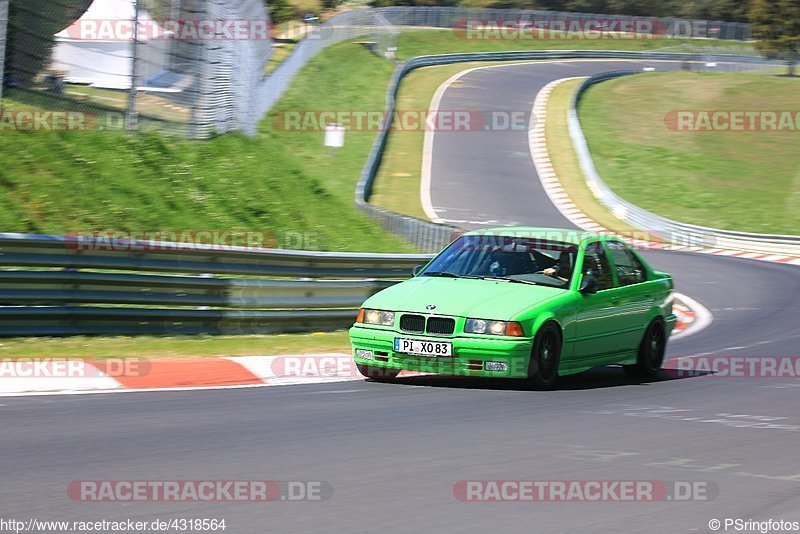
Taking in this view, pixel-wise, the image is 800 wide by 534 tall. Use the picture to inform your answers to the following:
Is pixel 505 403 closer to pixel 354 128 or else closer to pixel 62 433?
pixel 62 433

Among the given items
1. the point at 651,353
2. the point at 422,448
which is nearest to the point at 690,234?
the point at 651,353

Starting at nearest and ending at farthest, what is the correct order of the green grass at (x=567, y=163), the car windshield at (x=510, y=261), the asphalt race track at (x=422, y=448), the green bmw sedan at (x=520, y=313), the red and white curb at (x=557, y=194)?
the asphalt race track at (x=422, y=448), the green bmw sedan at (x=520, y=313), the car windshield at (x=510, y=261), the red and white curb at (x=557, y=194), the green grass at (x=567, y=163)

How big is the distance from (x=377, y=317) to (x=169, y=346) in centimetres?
249

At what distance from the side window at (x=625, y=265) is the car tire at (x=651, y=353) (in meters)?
0.49

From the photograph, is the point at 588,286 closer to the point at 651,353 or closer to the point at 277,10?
the point at 651,353

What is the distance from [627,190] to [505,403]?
31.7m

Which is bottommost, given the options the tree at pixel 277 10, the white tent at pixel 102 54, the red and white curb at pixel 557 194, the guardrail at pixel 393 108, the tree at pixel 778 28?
the red and white curb at pixel 557 194

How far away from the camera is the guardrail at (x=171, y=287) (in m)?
10.7

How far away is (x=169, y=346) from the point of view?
1120 centimetres

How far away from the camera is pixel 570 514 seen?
212 inches

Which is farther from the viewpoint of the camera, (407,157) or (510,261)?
(407,157)

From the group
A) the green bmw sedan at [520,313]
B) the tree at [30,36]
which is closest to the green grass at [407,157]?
the tree at [30,36]

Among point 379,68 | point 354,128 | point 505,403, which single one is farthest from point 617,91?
point 505,403

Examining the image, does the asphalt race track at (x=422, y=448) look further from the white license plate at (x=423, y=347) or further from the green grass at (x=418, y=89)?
the green grass at (x=418, y=89)
